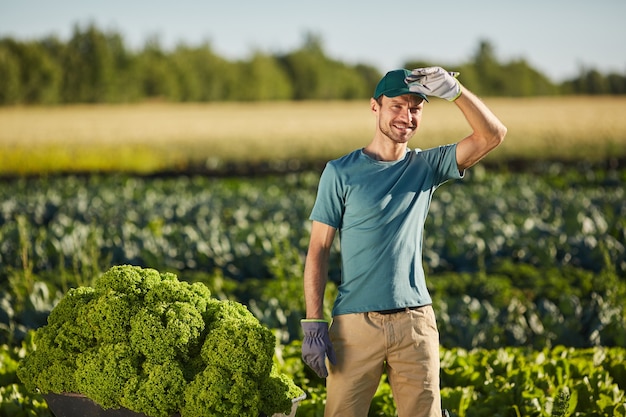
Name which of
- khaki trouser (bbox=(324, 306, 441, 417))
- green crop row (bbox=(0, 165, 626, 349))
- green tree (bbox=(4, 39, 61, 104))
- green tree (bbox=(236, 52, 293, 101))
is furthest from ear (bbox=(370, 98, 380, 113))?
green tree (bbox=(236, 52, 293, 101))

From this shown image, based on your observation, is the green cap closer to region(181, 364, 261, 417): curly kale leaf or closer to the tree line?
region(181, 364, 261, 417): curly kale leaf

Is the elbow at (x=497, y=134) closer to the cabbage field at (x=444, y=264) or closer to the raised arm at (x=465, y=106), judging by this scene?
the raised arm at (x=465, y=106)

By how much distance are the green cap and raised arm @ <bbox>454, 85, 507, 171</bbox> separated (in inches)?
6.6

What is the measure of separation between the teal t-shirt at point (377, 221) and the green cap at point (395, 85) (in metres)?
0.25

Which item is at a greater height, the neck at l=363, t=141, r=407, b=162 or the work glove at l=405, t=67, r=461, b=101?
the work glove at l=405, t=67, r=461, b=101

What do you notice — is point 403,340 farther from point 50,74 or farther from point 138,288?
point 50,74

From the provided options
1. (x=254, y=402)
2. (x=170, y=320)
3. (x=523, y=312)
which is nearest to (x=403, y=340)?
(x=254, y=402)

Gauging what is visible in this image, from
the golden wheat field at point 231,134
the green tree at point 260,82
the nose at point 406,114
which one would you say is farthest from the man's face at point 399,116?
the green tree at point 260,82

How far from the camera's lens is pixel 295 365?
169 inches

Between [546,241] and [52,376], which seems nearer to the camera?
[52,376]

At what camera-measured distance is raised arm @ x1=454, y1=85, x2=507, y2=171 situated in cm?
285

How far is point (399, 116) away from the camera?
294 centimetres

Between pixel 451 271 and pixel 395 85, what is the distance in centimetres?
502

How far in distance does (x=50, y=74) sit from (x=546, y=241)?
74.6ft
